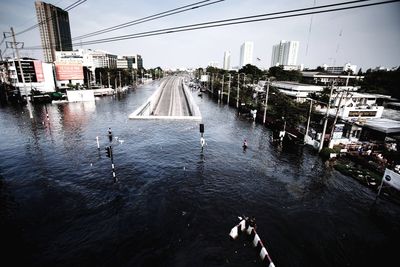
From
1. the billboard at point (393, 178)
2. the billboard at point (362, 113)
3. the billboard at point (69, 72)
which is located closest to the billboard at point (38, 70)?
the billboard at point (69, 72)

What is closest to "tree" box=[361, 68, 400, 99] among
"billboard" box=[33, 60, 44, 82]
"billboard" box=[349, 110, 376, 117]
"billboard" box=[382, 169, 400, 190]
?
"billboard" box=[349, 110, 376, 117]

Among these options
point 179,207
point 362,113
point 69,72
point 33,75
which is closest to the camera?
point 179,207

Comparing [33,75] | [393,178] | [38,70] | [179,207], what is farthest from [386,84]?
[33,75]

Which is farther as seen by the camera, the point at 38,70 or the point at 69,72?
the point at 69,72

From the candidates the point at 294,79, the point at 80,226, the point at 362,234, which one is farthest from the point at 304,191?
the point at 294,79

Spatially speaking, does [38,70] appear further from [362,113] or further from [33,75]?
[362,113]

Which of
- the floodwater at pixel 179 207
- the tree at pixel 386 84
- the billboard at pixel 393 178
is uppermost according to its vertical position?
the tree at pixel 386 84

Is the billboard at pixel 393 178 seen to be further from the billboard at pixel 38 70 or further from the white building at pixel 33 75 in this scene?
the billboard at pixel 38 70
